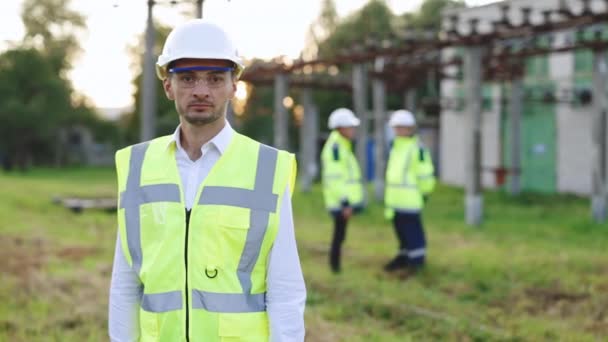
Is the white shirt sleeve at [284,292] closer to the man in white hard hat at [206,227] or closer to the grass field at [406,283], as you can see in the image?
the man in white hard hat at [206,227]

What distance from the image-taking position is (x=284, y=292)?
265 cm

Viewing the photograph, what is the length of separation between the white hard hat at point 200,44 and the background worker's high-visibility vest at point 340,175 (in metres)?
7.13

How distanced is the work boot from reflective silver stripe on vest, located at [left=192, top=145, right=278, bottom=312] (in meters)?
7.73

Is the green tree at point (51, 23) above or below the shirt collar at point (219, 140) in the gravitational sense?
above

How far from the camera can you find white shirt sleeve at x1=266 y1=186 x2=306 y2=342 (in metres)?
2.63

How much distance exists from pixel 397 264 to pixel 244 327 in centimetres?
786

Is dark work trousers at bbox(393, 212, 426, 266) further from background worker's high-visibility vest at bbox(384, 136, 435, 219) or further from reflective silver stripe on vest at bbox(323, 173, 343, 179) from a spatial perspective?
reflective silver stripe on vest at bbox(323, 173, 343, 179)

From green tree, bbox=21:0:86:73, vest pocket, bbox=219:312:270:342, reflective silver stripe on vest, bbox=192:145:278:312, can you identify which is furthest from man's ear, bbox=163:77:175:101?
green tree, bbox=21:0:86:73

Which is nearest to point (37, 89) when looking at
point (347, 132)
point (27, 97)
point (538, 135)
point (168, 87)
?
point (27, 97)

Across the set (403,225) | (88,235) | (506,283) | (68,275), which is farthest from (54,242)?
(506,283)

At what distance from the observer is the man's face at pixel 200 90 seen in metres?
2.70

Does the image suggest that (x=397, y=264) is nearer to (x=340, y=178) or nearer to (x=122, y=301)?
(x=340, y=178)

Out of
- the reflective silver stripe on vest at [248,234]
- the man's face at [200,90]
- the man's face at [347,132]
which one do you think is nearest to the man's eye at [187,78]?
the man's face at [200,90]

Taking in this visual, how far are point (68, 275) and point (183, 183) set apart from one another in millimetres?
7632
